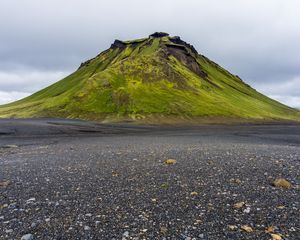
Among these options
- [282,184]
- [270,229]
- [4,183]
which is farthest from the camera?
[4,183]

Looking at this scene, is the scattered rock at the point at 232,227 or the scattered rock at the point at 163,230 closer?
the scattered rock at the point at 163,230

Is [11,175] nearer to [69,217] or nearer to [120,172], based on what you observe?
[120,172]

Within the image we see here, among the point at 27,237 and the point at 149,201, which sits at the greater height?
the point at 149,201

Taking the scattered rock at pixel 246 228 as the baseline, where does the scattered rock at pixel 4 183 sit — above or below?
below

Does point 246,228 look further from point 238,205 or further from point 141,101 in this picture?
point 141,101

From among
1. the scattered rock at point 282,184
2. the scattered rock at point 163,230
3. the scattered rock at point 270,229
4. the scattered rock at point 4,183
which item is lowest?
the scattered rock at point 163,230

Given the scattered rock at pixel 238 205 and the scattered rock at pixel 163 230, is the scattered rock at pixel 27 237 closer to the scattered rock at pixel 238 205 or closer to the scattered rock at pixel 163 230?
the scattered rock at pixel 163 230

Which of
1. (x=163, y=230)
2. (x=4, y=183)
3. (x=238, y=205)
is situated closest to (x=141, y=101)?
(x=4, y=183)

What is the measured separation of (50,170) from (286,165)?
1792cm

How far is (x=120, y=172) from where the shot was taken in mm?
18750

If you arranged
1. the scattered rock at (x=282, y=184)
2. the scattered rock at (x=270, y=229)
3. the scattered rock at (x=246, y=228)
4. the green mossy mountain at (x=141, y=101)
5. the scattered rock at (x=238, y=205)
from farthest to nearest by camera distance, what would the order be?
the green mossy mountain at (x=141, y=101), the scattered rock at (x=282, y=184), the scattered rock at (x=238, y=205), the scattered rock at (x=246, y=228), the scattered rock at (x=270, y=229)

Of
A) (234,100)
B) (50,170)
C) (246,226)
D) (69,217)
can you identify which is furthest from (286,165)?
(234,100)

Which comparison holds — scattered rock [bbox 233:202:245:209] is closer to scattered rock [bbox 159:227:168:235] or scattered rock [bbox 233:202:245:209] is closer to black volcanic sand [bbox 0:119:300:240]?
black volcanic sand [bbox 0:119:300:240]

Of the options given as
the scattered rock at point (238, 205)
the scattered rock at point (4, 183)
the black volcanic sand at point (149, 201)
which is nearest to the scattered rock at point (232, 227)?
the black volcanic sand at point (149, 201)
